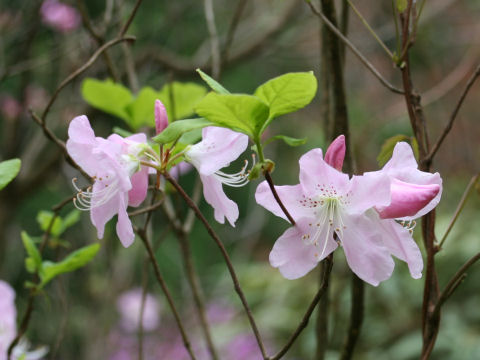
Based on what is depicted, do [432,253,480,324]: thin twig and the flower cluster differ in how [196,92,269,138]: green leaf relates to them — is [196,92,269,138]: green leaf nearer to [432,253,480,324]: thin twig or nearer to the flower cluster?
the flower cluster

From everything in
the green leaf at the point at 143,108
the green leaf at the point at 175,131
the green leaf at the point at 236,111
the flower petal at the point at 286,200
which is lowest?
the green leaf at the point at 143,108

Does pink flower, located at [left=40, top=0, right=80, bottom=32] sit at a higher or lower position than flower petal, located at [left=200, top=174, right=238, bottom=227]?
lower

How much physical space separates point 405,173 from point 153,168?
20 centimetres

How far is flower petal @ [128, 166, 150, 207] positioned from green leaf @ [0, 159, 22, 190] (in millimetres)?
103

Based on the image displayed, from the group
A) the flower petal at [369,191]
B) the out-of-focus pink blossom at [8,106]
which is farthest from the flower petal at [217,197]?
the out-of-focus pink blossom at [8,106]

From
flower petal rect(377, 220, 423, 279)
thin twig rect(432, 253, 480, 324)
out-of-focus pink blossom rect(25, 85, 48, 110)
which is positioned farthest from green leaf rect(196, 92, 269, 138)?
out-of-focus pink blossom rect(25, 85, 48, 110)

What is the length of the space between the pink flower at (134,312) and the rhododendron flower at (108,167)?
8.65 feet

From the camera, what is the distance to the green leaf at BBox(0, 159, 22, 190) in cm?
50

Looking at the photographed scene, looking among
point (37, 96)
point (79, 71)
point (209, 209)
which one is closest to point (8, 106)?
point (37, 96)

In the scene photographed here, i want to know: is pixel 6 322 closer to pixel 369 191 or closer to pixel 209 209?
pixel 369 191

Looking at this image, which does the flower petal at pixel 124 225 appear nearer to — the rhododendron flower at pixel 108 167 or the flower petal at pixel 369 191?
the rhododendron flower at pixel 108 167

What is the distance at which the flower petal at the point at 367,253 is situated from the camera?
44 centimetres

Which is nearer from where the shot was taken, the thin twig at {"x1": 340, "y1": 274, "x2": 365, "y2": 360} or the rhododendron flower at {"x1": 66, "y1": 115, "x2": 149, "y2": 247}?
the rhododendron flower at {"x1": 66, "y1": 115, "x2": 149, "y2": 247}

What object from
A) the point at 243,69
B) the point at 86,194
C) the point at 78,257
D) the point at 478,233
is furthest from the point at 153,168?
the point at 243,69
